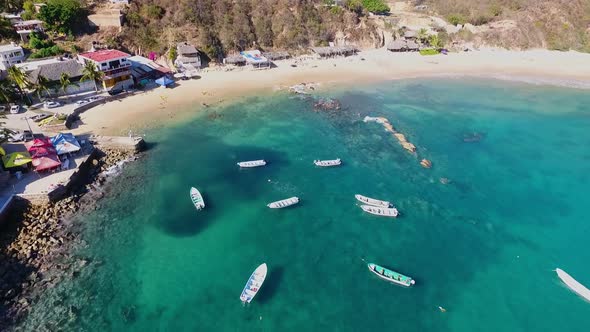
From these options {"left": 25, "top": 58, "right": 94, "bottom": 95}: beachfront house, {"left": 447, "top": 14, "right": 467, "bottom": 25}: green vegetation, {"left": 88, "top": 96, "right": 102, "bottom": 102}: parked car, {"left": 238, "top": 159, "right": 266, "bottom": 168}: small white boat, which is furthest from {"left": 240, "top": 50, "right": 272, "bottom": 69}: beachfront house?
{"left": 447, "top": 14, "right": 467, "bottom": 25}: green vegetation

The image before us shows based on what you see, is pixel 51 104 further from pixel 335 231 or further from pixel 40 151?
pixel 335 231

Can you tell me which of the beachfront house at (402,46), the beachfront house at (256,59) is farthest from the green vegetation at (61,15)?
the beachfront house at (402,46)

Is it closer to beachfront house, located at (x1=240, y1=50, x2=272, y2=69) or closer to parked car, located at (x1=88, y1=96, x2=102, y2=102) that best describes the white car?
parked car, located at (x1=88, y1=96, x2=102, y2=102)

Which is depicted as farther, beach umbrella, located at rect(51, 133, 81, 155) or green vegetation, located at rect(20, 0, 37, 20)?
green vegetation, located at rect(20, 0, 37, 20)

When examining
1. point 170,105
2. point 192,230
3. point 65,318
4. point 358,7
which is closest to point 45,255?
point 65,318

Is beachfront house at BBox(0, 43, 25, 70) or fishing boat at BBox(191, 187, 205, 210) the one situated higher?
beachfront house at BBox(0, 43, 25, 70)

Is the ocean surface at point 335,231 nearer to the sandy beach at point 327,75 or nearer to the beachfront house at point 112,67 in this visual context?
the sandy beach at point 327,75

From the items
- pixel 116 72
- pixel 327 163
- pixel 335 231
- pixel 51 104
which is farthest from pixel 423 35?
pixel 51 104
